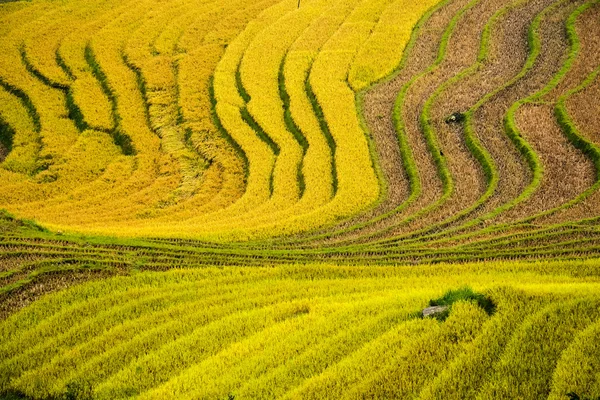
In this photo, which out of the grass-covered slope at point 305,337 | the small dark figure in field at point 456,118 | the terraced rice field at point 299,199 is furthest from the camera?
the small dark figure in field at point 456,118

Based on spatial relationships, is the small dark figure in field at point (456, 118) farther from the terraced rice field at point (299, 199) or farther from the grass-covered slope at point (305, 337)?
the grass-covered slope at point (305, 337)

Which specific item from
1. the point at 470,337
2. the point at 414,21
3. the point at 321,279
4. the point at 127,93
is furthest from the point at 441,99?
the point at 470,337

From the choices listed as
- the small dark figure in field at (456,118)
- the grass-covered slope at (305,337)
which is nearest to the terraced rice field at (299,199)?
the grass-covered slope at (305,337)

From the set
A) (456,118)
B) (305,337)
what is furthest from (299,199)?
(305,337)

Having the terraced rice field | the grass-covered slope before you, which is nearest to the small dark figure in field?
the terraced rice field

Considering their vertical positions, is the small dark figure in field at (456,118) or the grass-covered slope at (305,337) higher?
the small dark figure in field at (456,118)

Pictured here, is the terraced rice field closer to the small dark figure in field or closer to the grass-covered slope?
the grass-covered slope

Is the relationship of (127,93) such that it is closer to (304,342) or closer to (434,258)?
(434,258)

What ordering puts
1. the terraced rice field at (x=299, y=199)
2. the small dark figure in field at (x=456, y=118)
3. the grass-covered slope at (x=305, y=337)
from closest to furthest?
1. the grass-covered slope at (x=305, y=337)
2. the terraced rice field at (x=299, y=199)
3. the small dark figure in field at (x=456, y=118)

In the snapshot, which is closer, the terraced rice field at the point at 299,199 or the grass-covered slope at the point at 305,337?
the grass-covered slope at the point at 305,337
